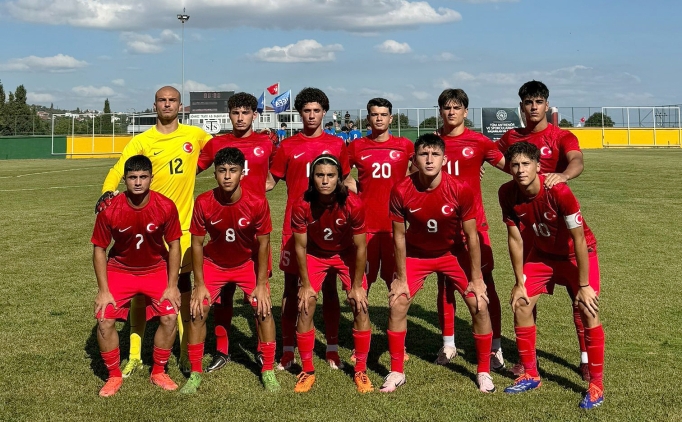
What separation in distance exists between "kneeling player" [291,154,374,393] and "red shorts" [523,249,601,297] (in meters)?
1.29

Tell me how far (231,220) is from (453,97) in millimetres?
2196

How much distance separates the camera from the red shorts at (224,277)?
207 inches

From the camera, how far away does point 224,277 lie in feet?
17.4

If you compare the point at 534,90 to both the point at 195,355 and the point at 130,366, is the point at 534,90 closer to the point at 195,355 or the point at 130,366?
the point at 195,355

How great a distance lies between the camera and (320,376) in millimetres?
5410

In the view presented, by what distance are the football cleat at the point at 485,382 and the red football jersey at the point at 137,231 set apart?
2636 mm

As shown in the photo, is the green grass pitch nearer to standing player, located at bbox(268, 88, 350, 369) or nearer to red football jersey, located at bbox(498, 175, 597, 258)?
standing player, located at bbox(268, 88, 350, 369)

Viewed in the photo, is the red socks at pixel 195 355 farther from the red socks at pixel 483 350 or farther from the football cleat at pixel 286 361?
the red socks at pixel 483 350

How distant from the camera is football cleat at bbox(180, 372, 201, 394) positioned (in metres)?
5.03

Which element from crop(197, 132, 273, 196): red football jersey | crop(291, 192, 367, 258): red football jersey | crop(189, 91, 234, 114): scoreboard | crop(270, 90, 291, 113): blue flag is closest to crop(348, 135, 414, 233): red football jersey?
crop(291, 192, 367, 258): red football jersey

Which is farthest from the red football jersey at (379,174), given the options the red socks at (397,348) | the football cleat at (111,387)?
the football cleat at (111,387)

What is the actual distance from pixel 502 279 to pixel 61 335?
5595 millimetres

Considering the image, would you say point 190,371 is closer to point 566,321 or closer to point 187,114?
point 566,321

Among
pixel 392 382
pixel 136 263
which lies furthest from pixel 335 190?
pixel 136 263
